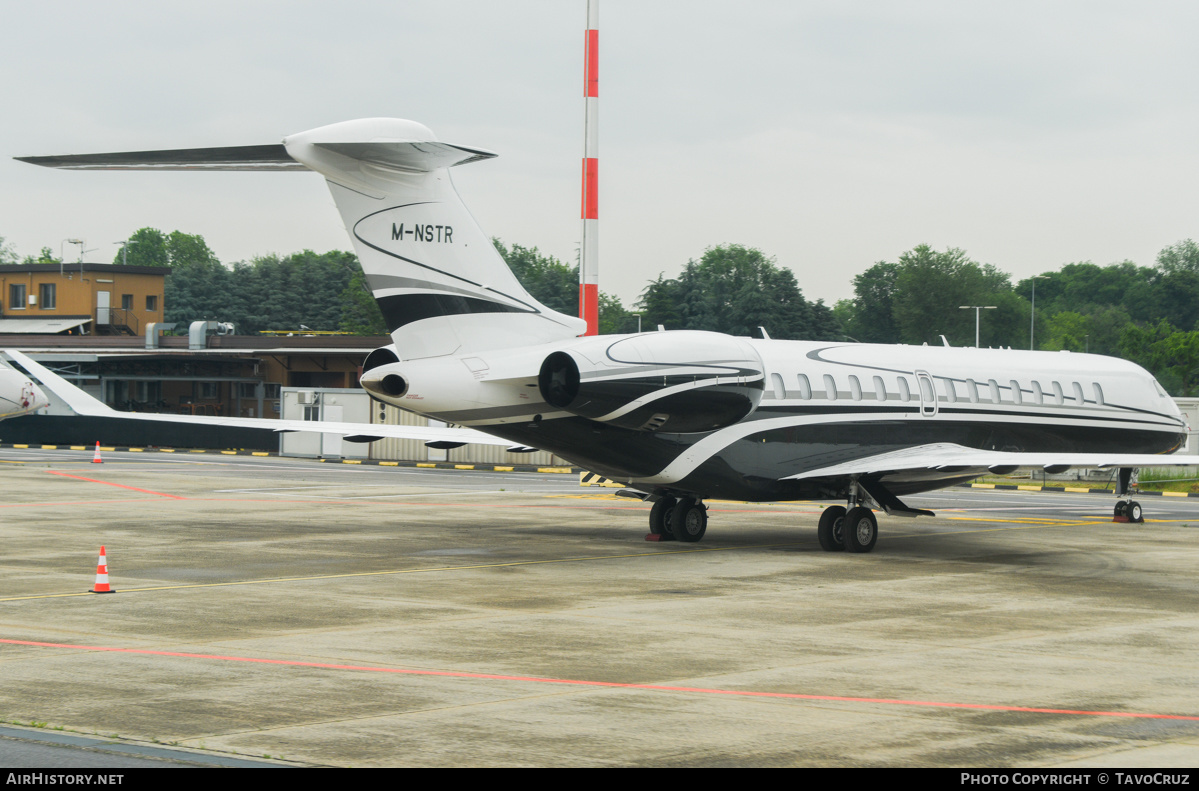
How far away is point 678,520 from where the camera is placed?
75.8ft

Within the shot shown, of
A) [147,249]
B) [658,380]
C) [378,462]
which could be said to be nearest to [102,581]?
[658,380]

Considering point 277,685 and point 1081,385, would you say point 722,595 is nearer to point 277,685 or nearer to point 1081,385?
point 277,685

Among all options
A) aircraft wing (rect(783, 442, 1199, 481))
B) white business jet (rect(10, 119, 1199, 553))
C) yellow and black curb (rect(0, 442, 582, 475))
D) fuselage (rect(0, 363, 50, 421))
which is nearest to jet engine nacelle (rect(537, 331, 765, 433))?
Answer: white business jet (rect(10, 119, 1199, 553))

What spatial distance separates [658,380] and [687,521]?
4.27 m

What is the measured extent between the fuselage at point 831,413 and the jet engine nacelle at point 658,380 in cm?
7

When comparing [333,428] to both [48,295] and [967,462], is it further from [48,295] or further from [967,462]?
[48,295]

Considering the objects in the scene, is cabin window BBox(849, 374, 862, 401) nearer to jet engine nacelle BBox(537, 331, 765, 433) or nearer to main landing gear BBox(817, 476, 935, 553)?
main landing gear BBox(817, 476, 935, 553)

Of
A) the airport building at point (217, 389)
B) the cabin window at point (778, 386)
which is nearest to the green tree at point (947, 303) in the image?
the airport building at point (217, 389)

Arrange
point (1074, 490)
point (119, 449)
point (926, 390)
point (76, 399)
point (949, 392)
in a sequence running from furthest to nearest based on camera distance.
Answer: point (119, 449), point (1074, 490), point (76, 399), point (949, 392), point (926, 390)

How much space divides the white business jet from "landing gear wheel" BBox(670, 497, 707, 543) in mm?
30

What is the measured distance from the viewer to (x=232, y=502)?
103ft

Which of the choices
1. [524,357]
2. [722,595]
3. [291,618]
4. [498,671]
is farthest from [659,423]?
[498,671]

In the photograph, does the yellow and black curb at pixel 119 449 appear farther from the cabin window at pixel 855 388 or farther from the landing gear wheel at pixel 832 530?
the landing gear wheel at pixel 832 530

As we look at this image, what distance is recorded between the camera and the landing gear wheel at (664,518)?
2330 centimetres
